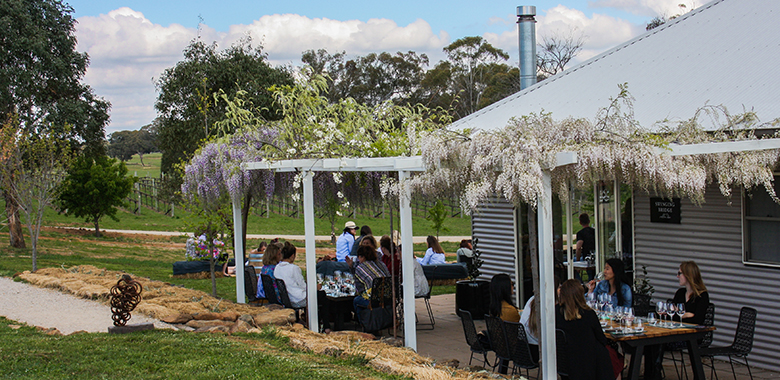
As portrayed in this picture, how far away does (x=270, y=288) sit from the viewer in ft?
29.5

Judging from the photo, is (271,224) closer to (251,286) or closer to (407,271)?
(251,286)

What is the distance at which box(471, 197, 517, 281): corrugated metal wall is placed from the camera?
422 inches

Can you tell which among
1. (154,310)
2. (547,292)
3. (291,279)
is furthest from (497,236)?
(547,292)

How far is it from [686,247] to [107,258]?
53.8 ft

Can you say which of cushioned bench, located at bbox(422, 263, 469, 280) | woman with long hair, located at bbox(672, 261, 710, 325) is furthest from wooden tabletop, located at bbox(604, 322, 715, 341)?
cushioned bench, located at bbox(422, 263, 469, 280)

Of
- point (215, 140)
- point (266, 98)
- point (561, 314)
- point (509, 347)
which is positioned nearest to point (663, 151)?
point (561, 314)

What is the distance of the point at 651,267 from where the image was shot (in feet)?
27.6

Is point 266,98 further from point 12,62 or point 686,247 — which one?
point 686,247

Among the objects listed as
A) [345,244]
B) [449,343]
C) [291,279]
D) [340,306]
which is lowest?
[449,343]

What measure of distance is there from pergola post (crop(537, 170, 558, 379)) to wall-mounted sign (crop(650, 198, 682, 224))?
3.47 meters

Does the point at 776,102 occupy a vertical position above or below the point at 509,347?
above

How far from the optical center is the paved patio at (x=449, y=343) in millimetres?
6836

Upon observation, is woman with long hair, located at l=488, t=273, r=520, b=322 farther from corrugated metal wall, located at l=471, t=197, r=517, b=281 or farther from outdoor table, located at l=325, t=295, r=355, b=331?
corrugated metal wall, located at l=471, t=197, r=517, b=281

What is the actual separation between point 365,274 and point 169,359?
116 inches
